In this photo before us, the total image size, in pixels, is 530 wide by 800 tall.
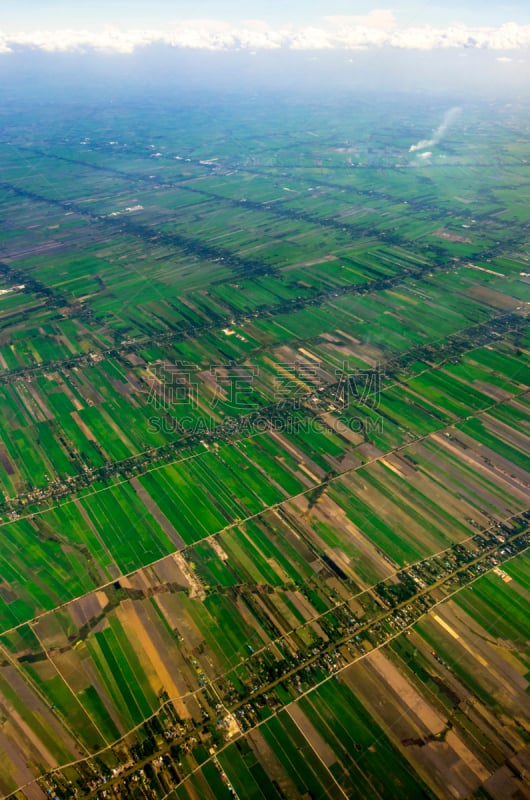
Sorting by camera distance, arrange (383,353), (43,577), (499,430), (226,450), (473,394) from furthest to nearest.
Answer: (383,353), (473,394), (499,430), (226,450), (43,577)

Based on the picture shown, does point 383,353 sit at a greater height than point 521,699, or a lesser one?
greater

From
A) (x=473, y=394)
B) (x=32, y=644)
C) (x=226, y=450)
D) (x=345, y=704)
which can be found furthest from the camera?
(x=473, y=394)

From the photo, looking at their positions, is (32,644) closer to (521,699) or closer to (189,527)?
(189,527)

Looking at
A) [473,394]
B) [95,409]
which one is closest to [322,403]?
[473,394]

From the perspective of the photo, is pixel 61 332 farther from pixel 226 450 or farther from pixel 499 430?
pixel 499 430

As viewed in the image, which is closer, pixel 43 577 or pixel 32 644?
pixel 32 644

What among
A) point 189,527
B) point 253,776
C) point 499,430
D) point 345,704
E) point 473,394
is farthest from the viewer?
point 473,394

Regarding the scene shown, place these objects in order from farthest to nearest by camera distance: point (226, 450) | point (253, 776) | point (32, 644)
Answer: point (226, 450) → point (32, 644) → point (253, 776)

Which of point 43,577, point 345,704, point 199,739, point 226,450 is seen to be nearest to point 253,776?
point 199,739

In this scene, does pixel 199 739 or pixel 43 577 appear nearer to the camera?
pixel 199 739
